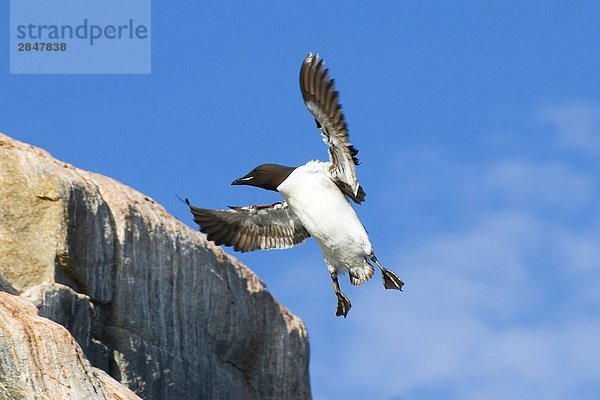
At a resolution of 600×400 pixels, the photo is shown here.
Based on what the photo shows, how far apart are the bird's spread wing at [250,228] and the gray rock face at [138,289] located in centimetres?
221

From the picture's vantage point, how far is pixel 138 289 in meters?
21.7

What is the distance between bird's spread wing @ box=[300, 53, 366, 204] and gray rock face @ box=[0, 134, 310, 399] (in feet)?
16.4

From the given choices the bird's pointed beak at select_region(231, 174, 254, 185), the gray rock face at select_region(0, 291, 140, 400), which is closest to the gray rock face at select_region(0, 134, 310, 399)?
the bird's pointed beak at select_region(231, 174, 254, 185)

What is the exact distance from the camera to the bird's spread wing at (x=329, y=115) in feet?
50.4

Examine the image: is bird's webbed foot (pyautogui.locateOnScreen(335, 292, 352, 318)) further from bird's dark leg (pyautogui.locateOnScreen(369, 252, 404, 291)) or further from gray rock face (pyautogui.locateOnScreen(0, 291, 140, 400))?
gray rock face (pyautogui.locateOnScreen(0, 291, 140, 400))

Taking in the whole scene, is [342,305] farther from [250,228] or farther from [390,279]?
[250,228]

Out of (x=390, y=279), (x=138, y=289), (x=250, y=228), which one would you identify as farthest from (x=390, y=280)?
(x=138, y=289)

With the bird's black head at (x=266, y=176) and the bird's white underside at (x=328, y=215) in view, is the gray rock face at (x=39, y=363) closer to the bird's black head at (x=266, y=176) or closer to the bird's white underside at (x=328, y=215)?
the bird's white underside at (x=328, y=215)

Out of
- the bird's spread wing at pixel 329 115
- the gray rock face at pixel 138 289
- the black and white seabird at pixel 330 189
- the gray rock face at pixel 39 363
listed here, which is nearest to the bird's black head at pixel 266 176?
the black and white seabird at pixel 330 189

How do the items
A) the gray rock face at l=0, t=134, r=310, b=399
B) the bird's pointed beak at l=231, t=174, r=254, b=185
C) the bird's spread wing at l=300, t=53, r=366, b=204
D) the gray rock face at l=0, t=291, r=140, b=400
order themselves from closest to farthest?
1. the gray rock face at l=0, t=291, r=140, b=400
2. the bird's spread wing at l=300, t=53, r=366, b=204
3. the bird's pointed beak at l=231, t=174, r=254, b=185
4. the gray rock face at l=0, t=134, r=310, b=399

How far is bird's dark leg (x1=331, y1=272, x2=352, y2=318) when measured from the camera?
17.0 meters

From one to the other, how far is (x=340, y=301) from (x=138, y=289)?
555cm

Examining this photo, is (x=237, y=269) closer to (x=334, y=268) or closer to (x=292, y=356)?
(x=292, y=356)

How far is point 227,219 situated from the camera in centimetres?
1933
